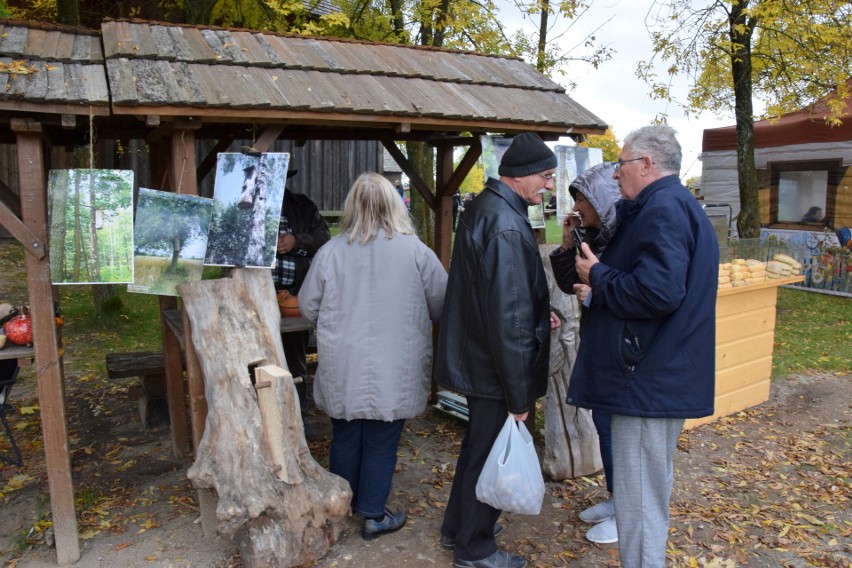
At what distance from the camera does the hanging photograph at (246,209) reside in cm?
364

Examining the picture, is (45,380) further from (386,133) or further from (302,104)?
(386,133)

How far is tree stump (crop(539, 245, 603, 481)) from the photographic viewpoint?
457 cm

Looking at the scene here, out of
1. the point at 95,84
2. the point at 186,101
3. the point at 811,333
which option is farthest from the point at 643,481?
the point at 811,333

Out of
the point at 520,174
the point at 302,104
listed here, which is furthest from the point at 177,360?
the point at 520,174

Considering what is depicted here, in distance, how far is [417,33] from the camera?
10641 millimetres

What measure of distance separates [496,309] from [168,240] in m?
1.85

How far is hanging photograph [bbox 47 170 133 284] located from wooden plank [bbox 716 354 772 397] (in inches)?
184

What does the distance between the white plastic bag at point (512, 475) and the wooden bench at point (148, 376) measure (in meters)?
3.20

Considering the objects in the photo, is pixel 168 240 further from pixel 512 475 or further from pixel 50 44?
pixel 512 475

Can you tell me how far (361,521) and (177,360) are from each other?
1881mm

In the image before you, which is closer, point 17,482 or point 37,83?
point 37,83

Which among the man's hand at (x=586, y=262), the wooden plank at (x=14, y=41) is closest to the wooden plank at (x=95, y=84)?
the wooden plank at (x=14, y=41)

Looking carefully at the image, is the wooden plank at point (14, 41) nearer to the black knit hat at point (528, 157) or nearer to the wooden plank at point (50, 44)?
the wooden plank at point (50, 44)

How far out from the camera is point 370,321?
11.4 feet
